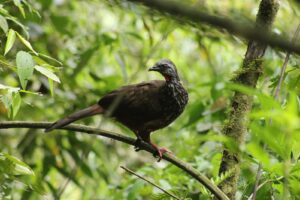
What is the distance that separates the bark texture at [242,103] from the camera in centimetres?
233

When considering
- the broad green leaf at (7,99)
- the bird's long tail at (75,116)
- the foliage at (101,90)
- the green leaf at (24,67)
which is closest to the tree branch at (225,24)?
the foliage at (101,90)

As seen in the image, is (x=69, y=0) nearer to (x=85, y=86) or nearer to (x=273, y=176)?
(x=85, y=86)

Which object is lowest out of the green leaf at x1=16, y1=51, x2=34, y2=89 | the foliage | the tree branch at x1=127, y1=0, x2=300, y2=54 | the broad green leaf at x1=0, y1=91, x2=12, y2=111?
the foliage

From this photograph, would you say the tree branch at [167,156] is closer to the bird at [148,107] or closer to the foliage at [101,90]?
the foliage at [101,90]

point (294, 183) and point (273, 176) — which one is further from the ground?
point (294, 183)

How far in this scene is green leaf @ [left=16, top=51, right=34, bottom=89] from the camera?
7.07 ft

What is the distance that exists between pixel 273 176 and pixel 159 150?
112cm

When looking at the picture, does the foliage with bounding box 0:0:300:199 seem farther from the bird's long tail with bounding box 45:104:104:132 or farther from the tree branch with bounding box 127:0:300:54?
the tree branch with bounding box 127:0:300:54

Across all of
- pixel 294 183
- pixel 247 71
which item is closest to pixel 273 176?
pixel 294 183

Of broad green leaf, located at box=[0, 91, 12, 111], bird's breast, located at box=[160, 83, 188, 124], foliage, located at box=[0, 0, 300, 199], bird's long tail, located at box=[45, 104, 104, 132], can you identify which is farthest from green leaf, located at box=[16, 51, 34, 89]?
bird's breast, located at box=[160, 83, 188, 124]

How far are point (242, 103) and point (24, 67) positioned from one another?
94 cm

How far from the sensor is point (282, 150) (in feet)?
4.54

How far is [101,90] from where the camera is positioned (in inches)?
183

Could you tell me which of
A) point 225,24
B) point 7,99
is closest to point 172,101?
point 7,99
